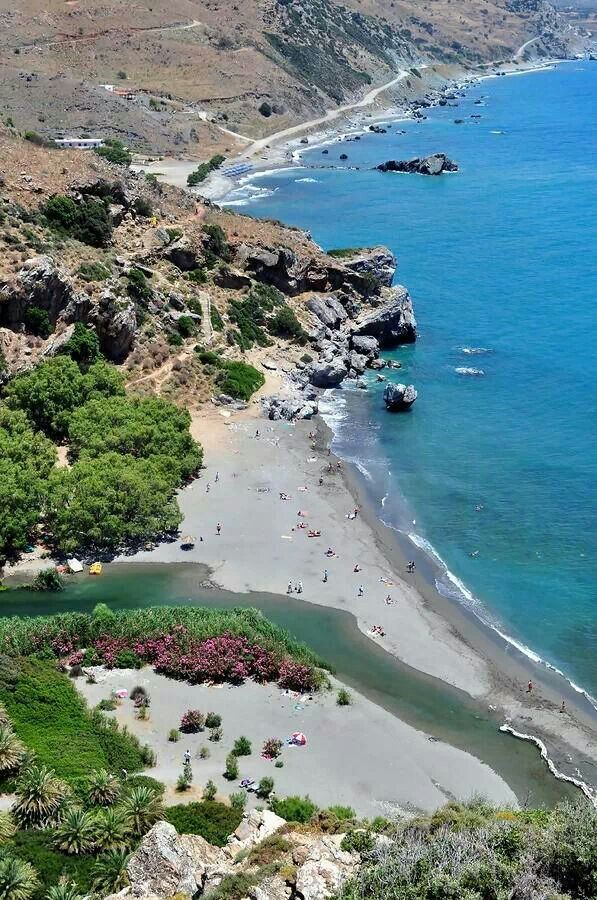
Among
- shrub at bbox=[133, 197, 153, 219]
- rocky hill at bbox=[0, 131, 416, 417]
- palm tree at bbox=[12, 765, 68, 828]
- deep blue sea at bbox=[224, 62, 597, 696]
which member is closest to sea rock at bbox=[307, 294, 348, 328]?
rocky hill at bbox=[0, 131, 416, 417]

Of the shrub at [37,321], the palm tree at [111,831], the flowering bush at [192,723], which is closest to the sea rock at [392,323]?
the shrub at [37,321]

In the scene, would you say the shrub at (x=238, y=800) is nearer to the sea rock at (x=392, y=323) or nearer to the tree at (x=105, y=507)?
the tree at (x=105, y=507)

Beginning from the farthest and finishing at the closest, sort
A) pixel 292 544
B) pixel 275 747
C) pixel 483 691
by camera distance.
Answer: pixel 292 544, pixel 483 691, pixel 275 747

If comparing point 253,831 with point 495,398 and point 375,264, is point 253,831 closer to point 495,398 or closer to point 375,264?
point 495,398

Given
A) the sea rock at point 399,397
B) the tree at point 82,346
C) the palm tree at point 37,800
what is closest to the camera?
the palm tree at point 37,800

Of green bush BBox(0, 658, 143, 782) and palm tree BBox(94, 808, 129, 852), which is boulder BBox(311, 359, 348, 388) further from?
palm tree BBox(94, 808, 129, 852)

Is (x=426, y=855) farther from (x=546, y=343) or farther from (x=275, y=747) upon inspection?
(x=546, y=343)

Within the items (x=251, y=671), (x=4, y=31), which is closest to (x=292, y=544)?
(x=251, y=671)
